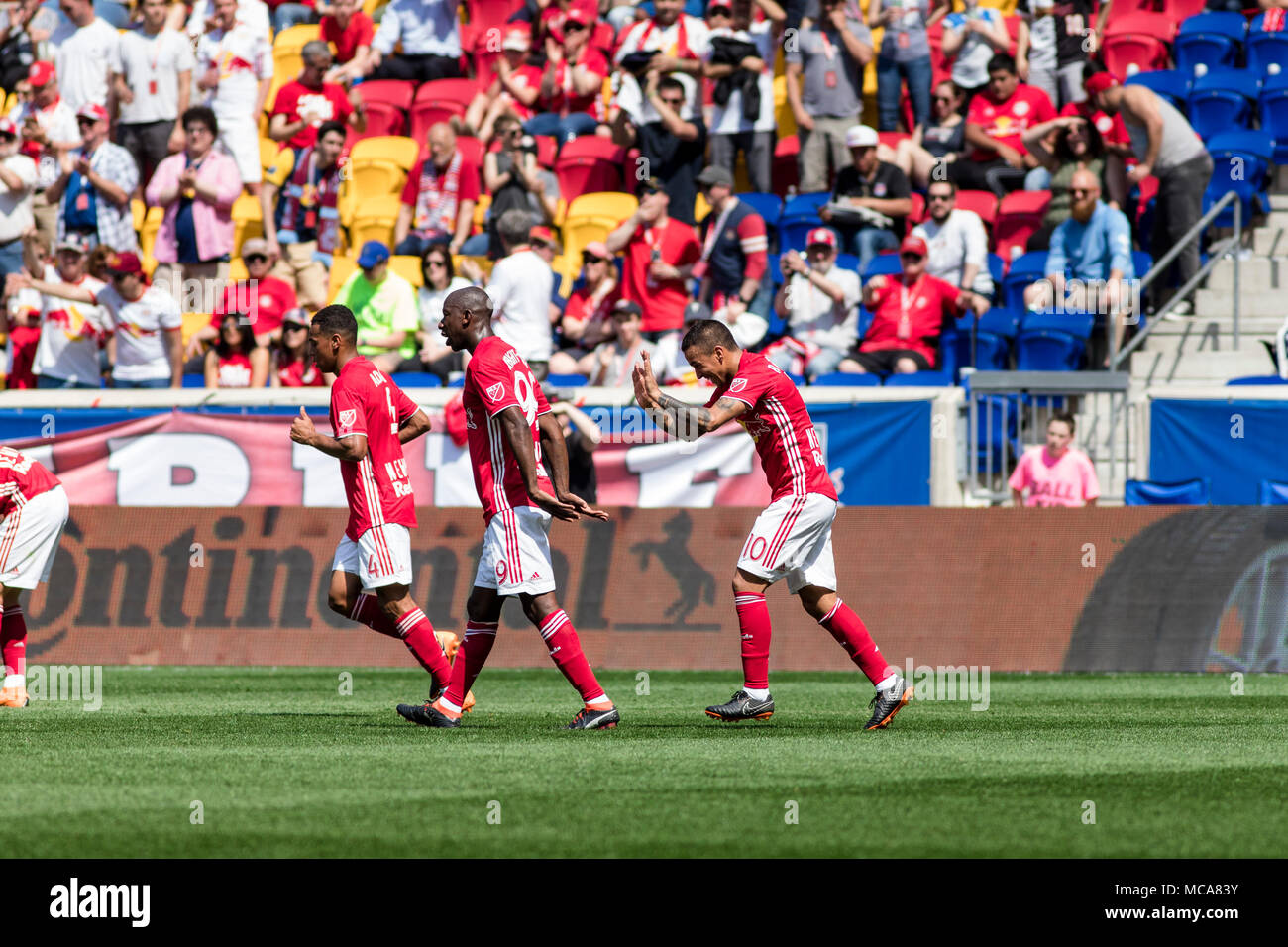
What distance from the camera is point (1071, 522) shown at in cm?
1539

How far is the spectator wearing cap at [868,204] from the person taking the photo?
19.6 metres

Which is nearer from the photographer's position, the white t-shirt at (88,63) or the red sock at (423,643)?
the red sock at (423,643)

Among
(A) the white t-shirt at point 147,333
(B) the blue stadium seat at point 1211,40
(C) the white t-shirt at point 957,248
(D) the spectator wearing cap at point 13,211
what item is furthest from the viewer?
(D) the spectator wearing cap at point 13,211

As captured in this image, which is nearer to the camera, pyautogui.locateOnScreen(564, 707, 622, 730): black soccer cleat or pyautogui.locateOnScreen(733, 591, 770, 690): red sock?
pyautogui.locateOnScreen(564, 707, 622, 730): black soccer cleat

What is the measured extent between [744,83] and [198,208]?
652 cm

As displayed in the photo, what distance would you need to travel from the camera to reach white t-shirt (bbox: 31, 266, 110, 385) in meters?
20.3

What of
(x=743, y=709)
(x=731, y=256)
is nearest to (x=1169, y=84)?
(x=731, y=256)

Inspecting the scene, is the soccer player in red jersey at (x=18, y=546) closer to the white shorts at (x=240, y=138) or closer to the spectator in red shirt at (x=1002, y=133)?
the white shorts at (x=240, y=138)

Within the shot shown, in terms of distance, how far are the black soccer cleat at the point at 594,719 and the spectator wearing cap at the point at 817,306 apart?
9016 mm

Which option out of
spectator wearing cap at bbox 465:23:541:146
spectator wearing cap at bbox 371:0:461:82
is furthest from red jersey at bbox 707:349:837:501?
spectator wearing cap at bbox 371:0:461:82

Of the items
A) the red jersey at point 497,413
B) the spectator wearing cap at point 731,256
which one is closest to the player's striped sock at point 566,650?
the red jersey at point 497,413

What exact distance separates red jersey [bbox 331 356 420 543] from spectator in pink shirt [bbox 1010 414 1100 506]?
7558mm

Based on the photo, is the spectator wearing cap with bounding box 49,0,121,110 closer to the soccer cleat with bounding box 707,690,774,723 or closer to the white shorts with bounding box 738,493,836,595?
the white shorts with bounding box 738,493,836,595

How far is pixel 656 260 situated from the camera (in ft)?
65.0
